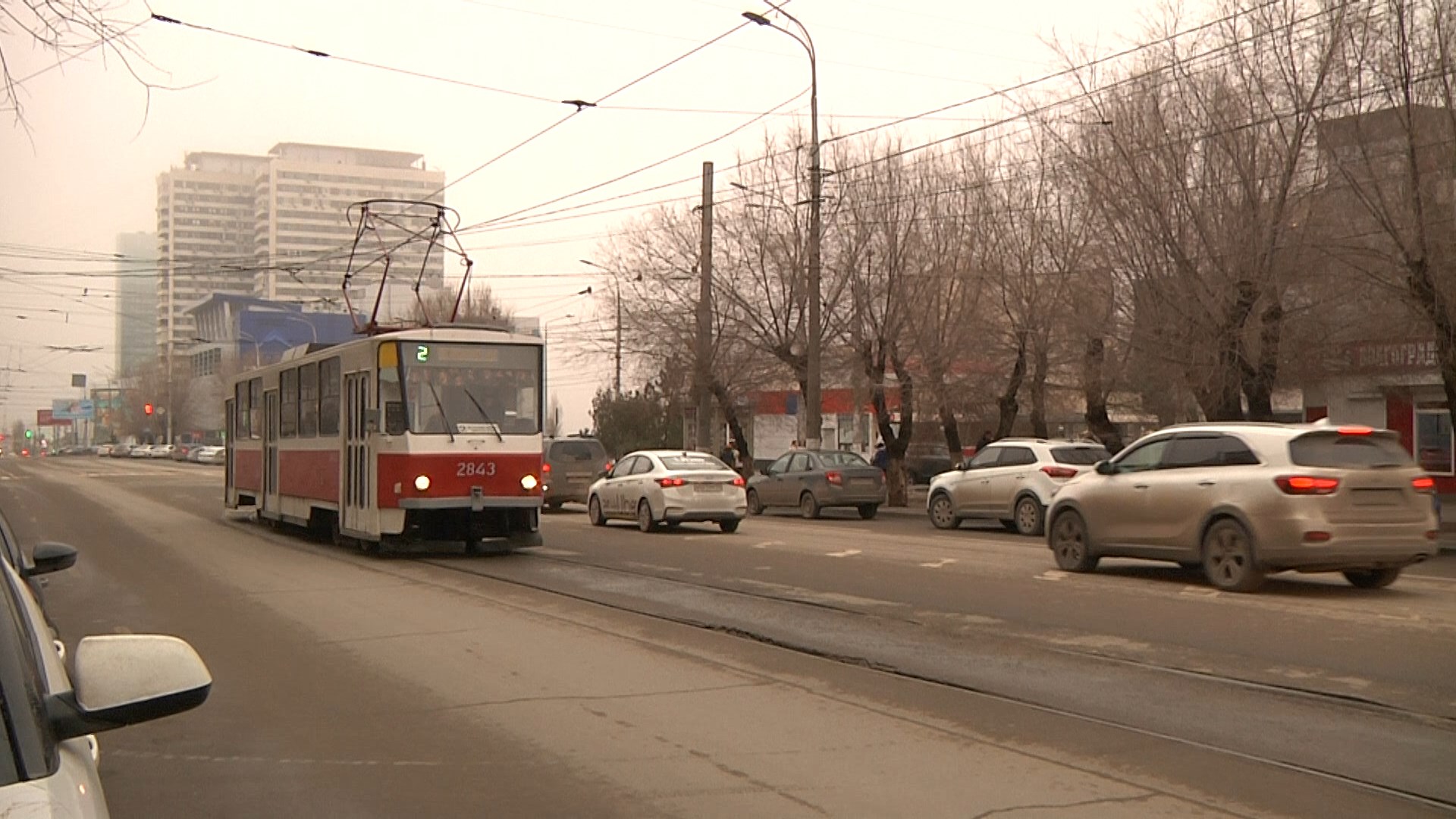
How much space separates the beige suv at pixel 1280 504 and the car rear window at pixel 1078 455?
9.06 metres

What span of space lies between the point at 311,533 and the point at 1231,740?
2026cm

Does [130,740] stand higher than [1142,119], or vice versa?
[1142,119]

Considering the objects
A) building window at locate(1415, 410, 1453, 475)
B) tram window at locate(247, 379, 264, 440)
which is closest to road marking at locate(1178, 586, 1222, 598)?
tram window at locate(247, 379, 264, 440)

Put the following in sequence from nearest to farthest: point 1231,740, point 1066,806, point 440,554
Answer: point 1066,806
point 1231,740
point 440,554

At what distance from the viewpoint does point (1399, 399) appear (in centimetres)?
3167

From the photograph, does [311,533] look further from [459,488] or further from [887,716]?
[887,716]

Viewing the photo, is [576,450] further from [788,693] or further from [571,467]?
[788,693]

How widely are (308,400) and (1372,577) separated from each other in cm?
1578

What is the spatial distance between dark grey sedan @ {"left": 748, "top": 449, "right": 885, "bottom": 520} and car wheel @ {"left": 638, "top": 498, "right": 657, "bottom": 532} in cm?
618

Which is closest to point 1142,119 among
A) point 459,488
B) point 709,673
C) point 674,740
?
point 459,488

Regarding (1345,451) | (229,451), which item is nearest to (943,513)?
(1345,451)

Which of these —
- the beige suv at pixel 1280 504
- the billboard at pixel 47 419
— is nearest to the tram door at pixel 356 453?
the beige suv at pixel 1280 504

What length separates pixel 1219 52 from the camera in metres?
23.9

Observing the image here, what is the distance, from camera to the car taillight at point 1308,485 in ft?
43.3
